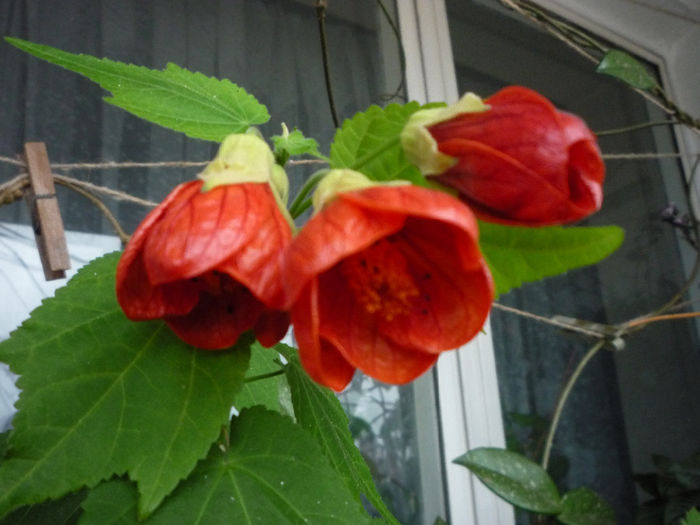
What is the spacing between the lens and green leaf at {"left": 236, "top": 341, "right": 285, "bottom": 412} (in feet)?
1.41

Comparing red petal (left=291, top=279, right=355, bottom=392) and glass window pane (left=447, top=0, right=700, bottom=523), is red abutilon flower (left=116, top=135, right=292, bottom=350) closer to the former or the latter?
red petal (left=291, top=279, right=355, bottom=392)

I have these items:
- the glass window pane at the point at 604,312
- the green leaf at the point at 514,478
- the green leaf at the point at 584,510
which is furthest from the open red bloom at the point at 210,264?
the glass window pane at the point at 604,312

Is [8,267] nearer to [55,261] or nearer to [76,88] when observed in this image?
[76,88]

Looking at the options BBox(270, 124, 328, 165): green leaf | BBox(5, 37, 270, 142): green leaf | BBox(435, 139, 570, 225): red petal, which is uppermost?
BBox(5, 37, 270, 142): green leaf

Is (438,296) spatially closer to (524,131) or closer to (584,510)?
(524,131)

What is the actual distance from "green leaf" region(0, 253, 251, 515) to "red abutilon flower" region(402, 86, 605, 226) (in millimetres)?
136

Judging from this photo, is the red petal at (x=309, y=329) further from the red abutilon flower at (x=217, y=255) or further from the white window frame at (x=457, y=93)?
the white window frame at (x=457, y=93)

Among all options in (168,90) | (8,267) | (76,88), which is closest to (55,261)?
(168,90)

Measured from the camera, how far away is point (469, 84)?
1558mm

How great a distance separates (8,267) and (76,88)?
38cm

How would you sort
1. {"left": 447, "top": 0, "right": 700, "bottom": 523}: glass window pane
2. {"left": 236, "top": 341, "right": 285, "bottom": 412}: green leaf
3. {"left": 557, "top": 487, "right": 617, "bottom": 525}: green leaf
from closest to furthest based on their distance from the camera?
{"left": 236, "top": 341, "right": 285, "bottom": 412}: green leaf, {"left": 557, "top": 487, "right": 617, "bottom": 525}: green leaf, {"left": 447, "top": 0, "right": 700, "bottom": 523}: glass window pane

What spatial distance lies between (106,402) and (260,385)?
19 centimetres

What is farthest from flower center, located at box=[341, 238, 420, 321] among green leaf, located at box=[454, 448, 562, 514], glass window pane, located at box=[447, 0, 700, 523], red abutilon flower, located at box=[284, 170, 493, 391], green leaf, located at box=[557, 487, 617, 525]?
glass window pane, located at box=[447, 0, 700, 523]

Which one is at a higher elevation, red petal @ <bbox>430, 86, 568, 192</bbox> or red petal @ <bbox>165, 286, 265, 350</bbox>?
red petal @ <bbox>430, 86, 568, 192</bbox>
